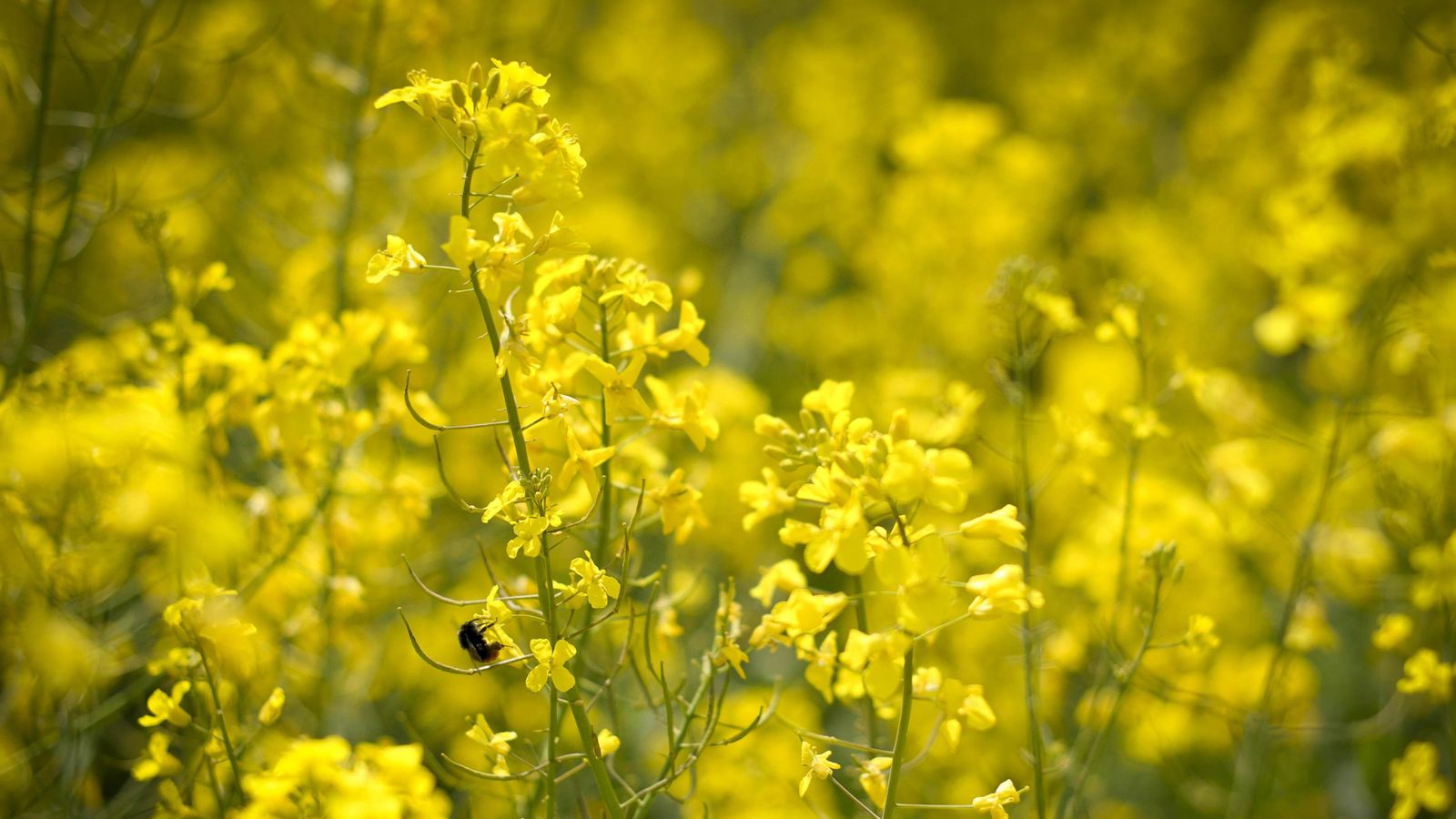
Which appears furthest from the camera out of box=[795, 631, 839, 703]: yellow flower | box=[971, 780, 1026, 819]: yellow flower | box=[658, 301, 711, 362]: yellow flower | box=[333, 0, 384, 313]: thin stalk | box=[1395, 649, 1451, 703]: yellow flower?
box=[333, 0, 384, 313]: thin stalk

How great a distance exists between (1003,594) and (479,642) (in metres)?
0.74

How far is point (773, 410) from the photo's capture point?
452 cm

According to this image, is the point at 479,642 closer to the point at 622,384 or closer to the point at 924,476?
the point at 622,384

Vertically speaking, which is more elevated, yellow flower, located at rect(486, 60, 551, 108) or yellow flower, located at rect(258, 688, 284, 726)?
yellow flower, located at rect(486, 60, 551, 108)

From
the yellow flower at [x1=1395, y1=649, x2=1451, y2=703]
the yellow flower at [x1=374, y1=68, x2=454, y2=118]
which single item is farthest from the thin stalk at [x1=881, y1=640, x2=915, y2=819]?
the yellow flower at [x1=1395, y1=649, x2=1451, y2=703]

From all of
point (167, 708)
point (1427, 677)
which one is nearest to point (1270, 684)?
point (1427, 677)

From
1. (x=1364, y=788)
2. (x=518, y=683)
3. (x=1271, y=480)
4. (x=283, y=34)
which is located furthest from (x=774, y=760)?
(x=283, y=34)

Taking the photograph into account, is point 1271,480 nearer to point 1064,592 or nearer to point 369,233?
point 1064,592

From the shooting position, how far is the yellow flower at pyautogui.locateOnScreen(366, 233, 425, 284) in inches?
52.7

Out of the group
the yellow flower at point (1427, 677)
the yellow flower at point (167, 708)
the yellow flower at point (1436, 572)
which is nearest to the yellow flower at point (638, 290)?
the yellow flower at point (167, 708)

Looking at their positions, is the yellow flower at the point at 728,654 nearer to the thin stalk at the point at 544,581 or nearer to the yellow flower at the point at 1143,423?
the thin stalk at the point at 544,581

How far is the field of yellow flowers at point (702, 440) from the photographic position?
4.70ft

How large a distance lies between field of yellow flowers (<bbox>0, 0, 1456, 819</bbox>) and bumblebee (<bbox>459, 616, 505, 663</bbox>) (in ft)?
0.20

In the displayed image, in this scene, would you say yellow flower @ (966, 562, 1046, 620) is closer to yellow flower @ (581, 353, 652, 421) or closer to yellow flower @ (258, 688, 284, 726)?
yellow flower @ (581, 353, 652, 421)
